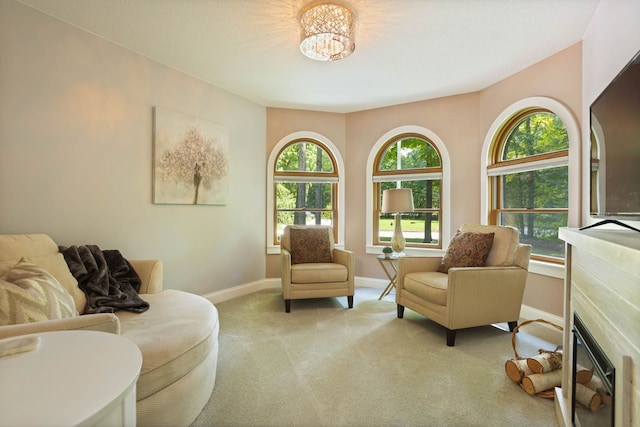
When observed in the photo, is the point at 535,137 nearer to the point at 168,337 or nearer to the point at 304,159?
the point at 304,159

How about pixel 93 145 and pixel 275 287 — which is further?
pixel 275 287

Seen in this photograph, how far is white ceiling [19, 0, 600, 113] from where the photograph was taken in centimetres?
221

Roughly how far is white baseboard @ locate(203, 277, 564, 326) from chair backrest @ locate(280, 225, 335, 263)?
2.63 feet

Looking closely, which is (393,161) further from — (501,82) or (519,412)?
(519,412)

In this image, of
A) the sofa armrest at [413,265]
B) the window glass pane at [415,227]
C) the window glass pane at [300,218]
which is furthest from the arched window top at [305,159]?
the sofa armrest at [413,265]

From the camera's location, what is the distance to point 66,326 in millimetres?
1197

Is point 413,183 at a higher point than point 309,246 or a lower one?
higher

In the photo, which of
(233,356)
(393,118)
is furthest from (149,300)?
(393,118)

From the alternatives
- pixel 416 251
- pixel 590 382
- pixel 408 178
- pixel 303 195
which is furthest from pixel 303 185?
pixel 590 382

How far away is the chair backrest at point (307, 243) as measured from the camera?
12.0ft

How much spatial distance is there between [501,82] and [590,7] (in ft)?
4.14

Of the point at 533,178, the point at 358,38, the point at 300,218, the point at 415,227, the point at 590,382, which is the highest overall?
the point at 358,38

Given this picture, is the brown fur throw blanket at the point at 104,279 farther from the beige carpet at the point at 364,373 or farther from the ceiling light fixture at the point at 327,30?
the ceiling light fixture at the point at 327,30

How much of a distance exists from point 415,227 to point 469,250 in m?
1.50
